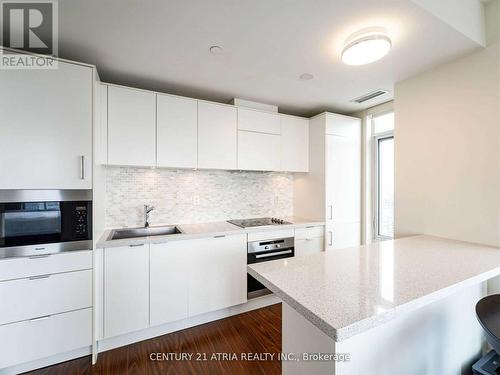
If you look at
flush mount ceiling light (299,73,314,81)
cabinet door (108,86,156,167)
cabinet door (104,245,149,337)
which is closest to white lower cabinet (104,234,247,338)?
cabinet door (104,245,149,337)

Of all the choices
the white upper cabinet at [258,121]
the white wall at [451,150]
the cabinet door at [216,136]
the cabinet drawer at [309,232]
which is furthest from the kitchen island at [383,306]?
the white upper cabinet at [258,121]

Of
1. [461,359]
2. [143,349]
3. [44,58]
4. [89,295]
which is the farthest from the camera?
[143,349]

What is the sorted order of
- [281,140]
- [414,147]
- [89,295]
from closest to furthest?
[89,295]
[414,147]
[281,140]

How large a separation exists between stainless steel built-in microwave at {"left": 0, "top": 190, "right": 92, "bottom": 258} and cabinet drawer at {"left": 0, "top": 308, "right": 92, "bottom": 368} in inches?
19.5

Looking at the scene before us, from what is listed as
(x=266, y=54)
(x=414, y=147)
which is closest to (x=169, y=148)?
(x=266, y=54)

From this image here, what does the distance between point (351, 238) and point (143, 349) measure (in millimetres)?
2676

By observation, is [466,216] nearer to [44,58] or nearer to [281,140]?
[281,140]

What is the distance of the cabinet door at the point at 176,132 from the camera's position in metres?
2.27

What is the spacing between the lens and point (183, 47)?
1.68 metres

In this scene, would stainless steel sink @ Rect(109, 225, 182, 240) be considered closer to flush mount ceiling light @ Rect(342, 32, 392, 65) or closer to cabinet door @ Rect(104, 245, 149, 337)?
cabinet door @ Rect(104, 245, 149, 337)

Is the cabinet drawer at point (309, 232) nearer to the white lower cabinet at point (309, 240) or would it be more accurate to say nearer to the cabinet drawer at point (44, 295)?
the white lower cabinet at point (309, 240)

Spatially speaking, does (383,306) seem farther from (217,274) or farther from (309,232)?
(309,232)

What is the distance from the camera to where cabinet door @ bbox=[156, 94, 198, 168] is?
227 cm

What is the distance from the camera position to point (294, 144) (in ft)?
9.96
